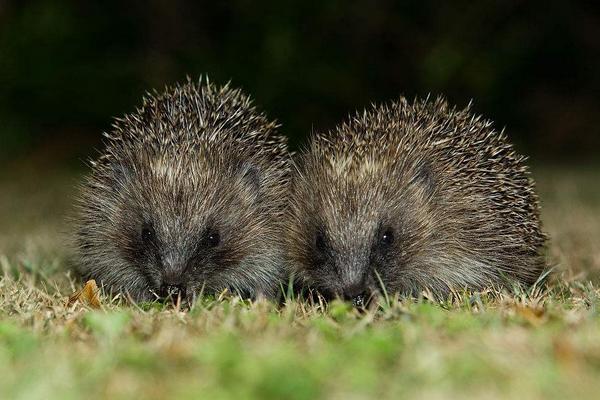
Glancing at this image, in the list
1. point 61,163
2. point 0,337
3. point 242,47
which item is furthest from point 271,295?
point 61,163

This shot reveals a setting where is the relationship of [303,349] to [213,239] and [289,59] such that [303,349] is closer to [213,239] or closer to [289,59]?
[213,239]

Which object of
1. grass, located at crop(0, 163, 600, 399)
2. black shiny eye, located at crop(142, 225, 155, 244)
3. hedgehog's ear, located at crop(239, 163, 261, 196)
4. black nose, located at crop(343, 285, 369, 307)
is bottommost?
grass, located at crop(0, 163, 600, 399)

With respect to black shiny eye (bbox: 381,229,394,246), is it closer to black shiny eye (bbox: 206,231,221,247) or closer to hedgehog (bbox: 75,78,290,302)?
hedgehog (bbox: 75,78,290,302)

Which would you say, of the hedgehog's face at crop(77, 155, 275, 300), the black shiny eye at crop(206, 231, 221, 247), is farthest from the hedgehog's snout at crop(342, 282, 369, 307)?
the black shiny eye at crop(206, 231, 221, 247)

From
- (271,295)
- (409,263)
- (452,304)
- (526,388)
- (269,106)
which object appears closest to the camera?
(526,388)

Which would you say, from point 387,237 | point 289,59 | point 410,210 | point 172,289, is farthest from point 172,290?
point 289,59

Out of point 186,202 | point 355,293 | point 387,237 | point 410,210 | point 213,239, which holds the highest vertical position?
point 410,210

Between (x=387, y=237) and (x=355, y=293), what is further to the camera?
(x=387, y=237)

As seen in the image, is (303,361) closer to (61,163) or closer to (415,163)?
(415,163)
